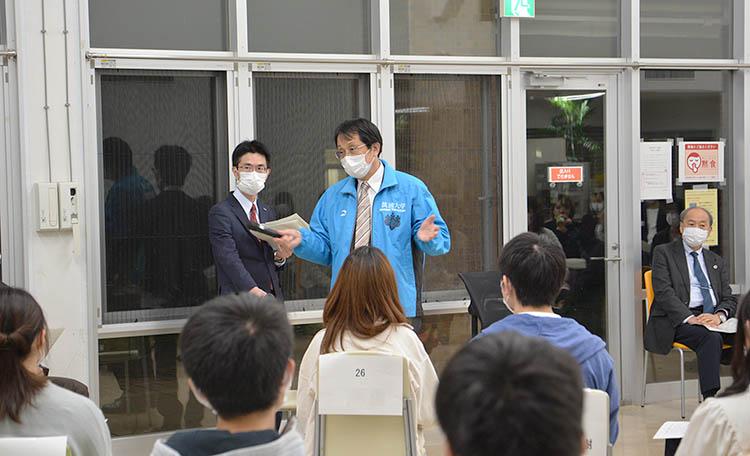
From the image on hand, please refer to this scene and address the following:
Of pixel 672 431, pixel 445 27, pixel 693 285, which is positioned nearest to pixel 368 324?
pixel 672 431

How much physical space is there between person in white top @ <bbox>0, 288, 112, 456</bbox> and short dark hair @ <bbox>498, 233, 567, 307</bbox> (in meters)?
1.39

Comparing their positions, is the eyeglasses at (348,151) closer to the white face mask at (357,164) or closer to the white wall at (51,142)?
the white face mask at (357,164)

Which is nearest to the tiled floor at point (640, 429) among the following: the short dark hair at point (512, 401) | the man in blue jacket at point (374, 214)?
the man in blue jacket at point (374, 214)

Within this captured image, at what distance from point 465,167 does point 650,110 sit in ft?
4.60

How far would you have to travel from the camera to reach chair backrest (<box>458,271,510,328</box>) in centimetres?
565

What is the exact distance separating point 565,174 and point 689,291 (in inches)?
42.8

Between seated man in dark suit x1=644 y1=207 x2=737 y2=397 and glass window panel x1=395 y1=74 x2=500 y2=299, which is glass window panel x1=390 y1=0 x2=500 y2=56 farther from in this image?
seated man in dark suit x1=644 y1=207 x2=737 y2=397

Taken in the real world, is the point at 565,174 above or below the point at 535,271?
above

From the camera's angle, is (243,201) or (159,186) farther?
(159,186)

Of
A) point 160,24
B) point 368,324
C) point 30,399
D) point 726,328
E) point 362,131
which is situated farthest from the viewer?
point 726,328

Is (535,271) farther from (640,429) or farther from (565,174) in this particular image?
(565,174)

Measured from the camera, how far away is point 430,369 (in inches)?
143

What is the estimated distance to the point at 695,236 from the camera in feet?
20.4

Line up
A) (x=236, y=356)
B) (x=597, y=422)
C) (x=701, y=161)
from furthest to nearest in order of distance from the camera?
(x=701, y=161)
(x=597, y=422)
(x=236, y=356)
